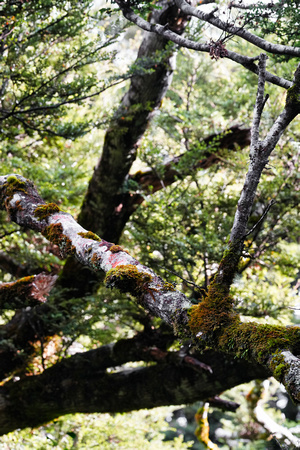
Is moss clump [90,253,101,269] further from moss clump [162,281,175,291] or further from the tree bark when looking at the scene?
the tree bark

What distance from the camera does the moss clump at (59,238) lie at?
7.76ft

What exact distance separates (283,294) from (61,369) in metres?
3.06

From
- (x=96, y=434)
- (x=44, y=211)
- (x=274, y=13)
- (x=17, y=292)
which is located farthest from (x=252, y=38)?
(x=96, y=434)

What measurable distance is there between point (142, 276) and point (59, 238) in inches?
31.5

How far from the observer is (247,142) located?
554 centimetres

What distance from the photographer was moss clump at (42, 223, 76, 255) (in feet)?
7.76

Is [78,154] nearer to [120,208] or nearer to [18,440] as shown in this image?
[120,208]

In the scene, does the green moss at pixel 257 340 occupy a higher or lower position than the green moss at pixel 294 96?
lower

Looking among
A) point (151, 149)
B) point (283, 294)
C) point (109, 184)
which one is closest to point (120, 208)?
point (109, 184)

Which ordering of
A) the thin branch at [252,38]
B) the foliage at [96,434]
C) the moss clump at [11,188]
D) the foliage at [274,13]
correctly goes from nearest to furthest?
the thin branch at [252,38] < the foliage at [274,13] < the moss clump at [11,188] < the foliage at [96,434]

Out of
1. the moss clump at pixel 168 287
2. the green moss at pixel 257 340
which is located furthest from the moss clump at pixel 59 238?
the green moss at pixel 257 340

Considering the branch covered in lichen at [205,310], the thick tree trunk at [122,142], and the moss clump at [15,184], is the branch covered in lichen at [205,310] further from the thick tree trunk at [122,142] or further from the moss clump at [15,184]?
the thick tree trunk at [122,142]

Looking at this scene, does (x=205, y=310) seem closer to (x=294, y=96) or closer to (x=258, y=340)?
(x=258, y=340)

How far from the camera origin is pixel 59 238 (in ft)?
8.03
